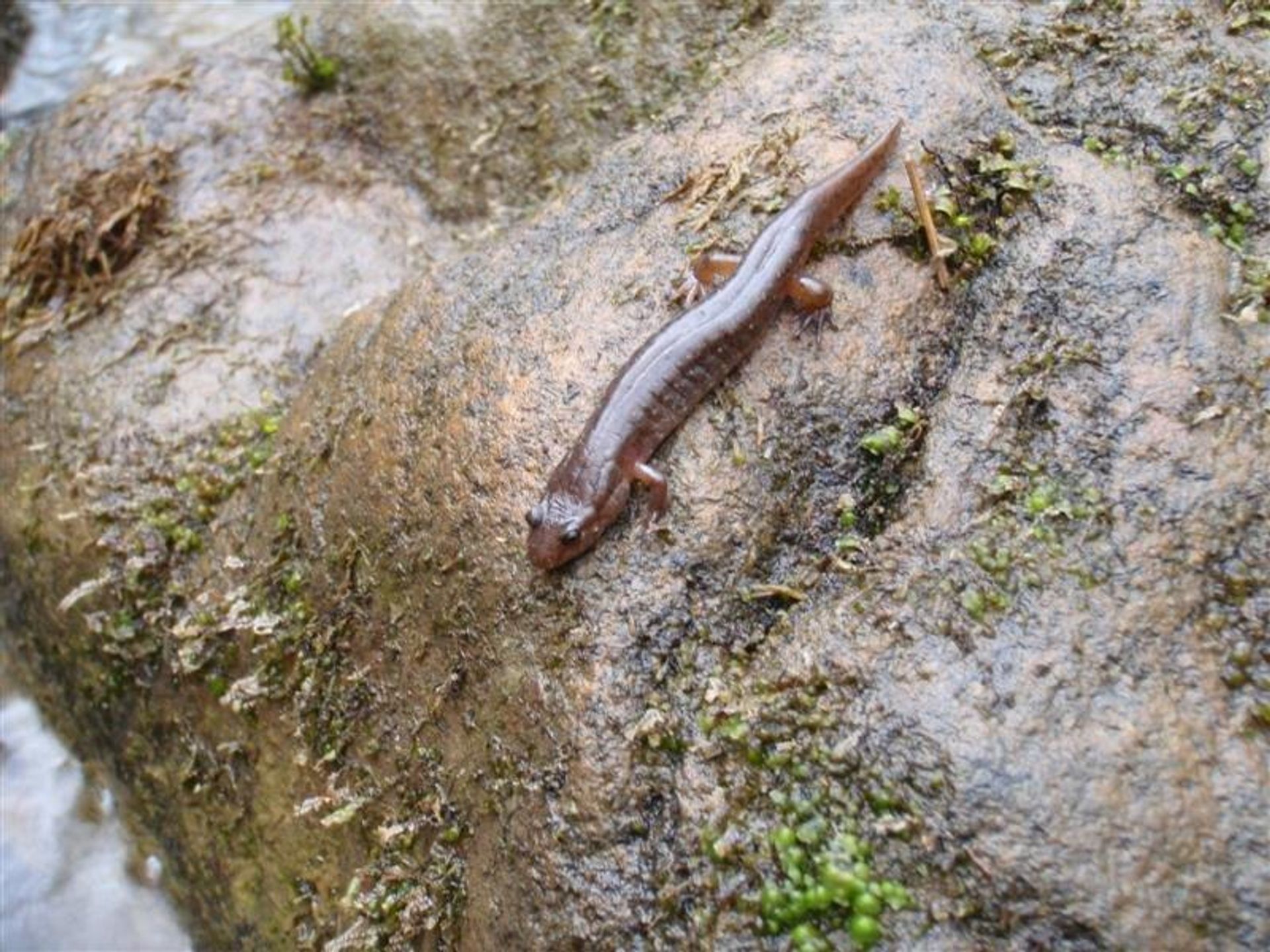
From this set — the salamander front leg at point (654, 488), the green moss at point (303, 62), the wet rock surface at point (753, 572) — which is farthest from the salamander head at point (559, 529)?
the green moss at point (303, 62)

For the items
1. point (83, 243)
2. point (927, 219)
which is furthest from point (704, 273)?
point (83, 243)

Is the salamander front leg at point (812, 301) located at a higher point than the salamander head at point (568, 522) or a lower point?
higher

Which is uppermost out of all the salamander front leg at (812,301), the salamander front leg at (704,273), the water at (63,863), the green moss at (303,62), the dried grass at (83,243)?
the green moss at (303,62)

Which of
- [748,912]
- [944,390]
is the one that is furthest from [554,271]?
[748,912]

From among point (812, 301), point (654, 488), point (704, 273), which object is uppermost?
point (704, 273)

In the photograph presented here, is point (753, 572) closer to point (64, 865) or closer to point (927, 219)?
point (927, 219)

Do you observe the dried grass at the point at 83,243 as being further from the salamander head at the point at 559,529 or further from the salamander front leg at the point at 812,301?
the salamander front leg at the point at 812,301

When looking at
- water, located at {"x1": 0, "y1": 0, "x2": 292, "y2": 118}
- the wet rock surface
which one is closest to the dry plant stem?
the wet rock surface
